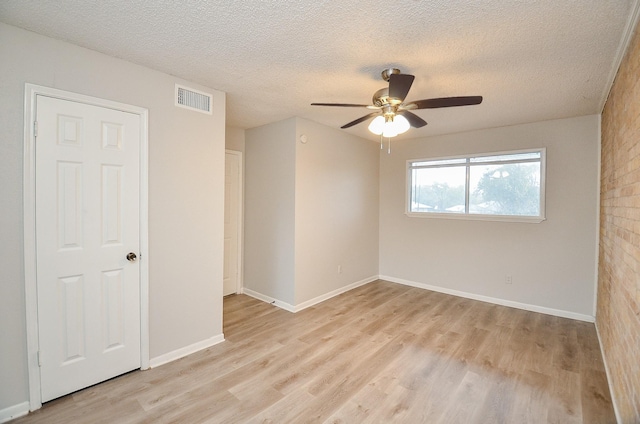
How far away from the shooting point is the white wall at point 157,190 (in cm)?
180

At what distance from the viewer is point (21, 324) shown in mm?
1856

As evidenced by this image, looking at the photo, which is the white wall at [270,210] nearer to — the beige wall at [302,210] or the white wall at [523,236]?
the beige wall at [302,210]

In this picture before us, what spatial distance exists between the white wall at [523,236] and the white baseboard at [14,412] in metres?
4.57

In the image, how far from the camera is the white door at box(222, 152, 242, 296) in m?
4.23

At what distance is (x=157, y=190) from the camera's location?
2.42m

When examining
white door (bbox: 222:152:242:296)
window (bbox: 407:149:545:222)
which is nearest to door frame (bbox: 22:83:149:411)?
white door (bbox: 222:152:242:296)

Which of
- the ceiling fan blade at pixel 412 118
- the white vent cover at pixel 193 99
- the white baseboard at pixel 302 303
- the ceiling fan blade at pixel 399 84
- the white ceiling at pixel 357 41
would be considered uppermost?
the white ceiling at pixel 357 41

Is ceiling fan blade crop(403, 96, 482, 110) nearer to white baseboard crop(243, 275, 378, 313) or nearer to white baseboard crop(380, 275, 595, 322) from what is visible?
white baseboard crop(243, 275, 378, 313)

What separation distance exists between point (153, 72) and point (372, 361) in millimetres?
3139

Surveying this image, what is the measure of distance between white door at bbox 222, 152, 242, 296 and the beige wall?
0.14 meters

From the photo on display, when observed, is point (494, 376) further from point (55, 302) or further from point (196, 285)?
point (55, 302)

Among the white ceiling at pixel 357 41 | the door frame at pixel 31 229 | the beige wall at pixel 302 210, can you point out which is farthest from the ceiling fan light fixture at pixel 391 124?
the door frame at pixel 31 229

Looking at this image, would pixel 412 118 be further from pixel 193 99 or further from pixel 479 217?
pixel 479 217

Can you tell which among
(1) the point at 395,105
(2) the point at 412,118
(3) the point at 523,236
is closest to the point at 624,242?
(2) the point at 412,118
